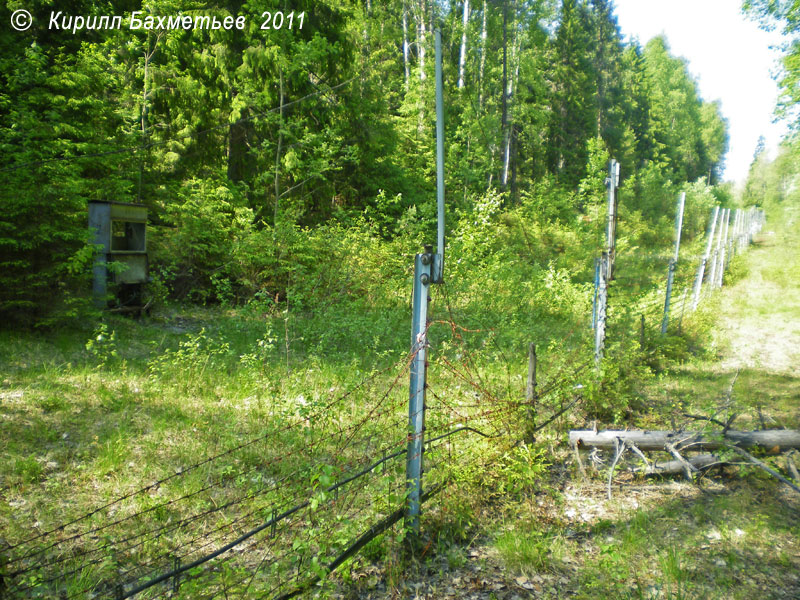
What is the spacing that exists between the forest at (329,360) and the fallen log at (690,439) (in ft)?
0.11

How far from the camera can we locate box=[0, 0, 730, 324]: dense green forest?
28.5ft

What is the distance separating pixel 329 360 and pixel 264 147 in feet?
27.4

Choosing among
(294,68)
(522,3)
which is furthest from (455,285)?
(522,3)

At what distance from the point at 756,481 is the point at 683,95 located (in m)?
49.1

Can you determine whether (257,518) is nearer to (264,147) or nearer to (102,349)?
(102,349)

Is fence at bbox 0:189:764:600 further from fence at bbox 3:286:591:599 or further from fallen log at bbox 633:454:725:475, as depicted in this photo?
fallen log at bbox 633:454:725:475

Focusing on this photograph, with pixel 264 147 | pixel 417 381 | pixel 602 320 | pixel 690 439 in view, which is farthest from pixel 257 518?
pixel 264 147

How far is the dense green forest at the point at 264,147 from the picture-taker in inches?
342

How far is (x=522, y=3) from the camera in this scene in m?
25.9

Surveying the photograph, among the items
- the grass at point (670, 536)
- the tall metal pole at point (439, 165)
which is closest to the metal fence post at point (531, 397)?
the grass at point (670, 536)

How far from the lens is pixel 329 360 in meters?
8.43

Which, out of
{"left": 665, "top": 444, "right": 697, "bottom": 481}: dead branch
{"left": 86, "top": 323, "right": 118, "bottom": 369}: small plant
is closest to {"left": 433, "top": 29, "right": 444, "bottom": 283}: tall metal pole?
{"left": 665, "top": 444, "right": 697, "bottom": 481}: dead branch

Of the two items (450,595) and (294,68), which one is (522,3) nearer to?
A: (294,68)

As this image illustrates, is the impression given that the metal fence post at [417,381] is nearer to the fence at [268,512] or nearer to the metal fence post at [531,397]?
the fence at [268,512]
